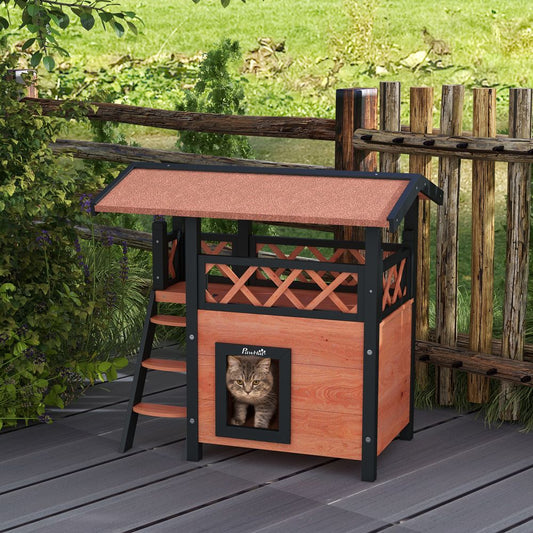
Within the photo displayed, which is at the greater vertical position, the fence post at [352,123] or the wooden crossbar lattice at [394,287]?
the fence post at [352,123]

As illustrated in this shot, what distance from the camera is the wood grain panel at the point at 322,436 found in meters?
4.06

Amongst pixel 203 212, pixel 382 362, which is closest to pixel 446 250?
pixel 382 362

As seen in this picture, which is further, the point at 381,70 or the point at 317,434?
the point at 381,70

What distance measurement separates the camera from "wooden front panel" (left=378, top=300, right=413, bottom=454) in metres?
4.11

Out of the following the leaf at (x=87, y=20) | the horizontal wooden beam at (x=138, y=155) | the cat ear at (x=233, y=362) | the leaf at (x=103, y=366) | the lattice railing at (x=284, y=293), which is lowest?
the leaf at (x=103, y=366)

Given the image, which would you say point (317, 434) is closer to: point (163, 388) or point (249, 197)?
point (249, 197)

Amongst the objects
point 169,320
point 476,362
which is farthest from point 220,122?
point 476,362

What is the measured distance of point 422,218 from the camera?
5.03 metres

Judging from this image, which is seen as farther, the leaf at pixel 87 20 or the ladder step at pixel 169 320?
the leaf at pixel 87 20

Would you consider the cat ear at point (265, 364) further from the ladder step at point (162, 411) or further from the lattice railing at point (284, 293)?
the ladder step at point (162, 411)

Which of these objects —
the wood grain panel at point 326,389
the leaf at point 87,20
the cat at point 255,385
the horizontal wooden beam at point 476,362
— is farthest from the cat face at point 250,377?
the leaf at point 87,20

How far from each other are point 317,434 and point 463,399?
3.78ft

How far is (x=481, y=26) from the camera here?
53.7 ft

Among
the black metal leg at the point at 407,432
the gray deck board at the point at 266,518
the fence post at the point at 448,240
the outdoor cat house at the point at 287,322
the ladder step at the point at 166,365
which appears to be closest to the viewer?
the gray deck board at the point at 266,518
